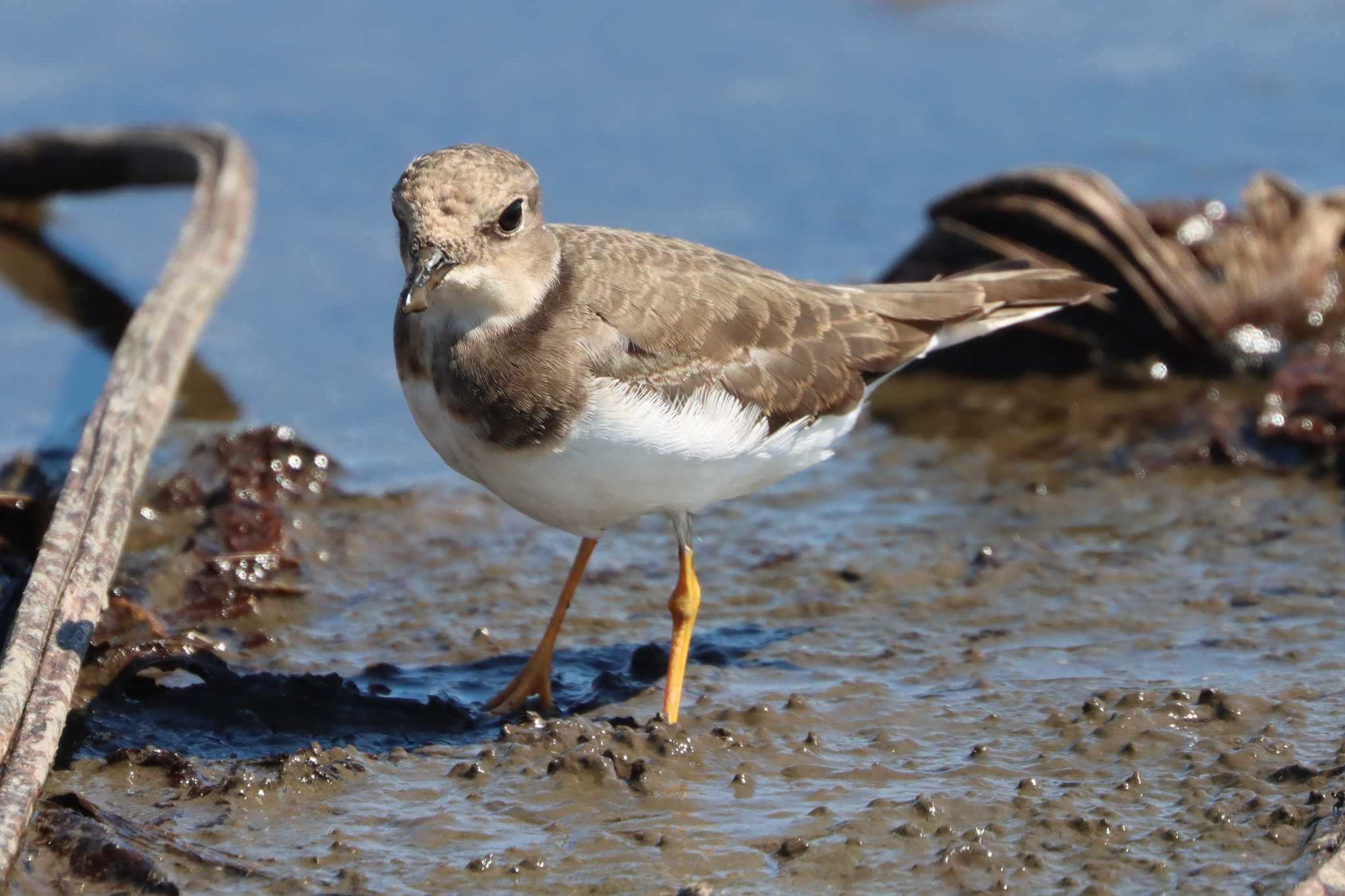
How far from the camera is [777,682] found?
256 inches

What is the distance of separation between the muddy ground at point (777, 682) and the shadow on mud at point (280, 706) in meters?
0.01

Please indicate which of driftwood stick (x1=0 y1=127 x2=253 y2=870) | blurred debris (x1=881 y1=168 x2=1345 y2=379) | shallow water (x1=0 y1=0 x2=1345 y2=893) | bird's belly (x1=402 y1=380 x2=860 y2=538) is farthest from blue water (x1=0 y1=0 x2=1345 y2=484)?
bird's belly (x1=402 y1=380 x2=860 y2=538)

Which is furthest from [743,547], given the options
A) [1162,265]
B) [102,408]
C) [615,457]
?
[1162,265]

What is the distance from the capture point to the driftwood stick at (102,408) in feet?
17.5

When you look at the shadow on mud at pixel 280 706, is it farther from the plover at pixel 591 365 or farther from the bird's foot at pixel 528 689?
the plover at pixel 591 365

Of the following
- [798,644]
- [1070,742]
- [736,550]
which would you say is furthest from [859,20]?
[1070,742]

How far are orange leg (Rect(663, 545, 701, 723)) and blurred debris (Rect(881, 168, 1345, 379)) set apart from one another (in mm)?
3740

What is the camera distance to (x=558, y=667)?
267 inches

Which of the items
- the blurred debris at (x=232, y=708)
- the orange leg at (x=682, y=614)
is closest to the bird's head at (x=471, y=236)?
the orange leg at (x=682, y=614)

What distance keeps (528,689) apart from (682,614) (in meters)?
0.67

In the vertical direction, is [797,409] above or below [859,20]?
below

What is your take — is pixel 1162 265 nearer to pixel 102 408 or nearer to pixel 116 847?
pixel 102 408

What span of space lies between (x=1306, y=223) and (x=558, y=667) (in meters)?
5.45

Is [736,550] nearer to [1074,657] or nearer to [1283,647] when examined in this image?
[1074,657]
